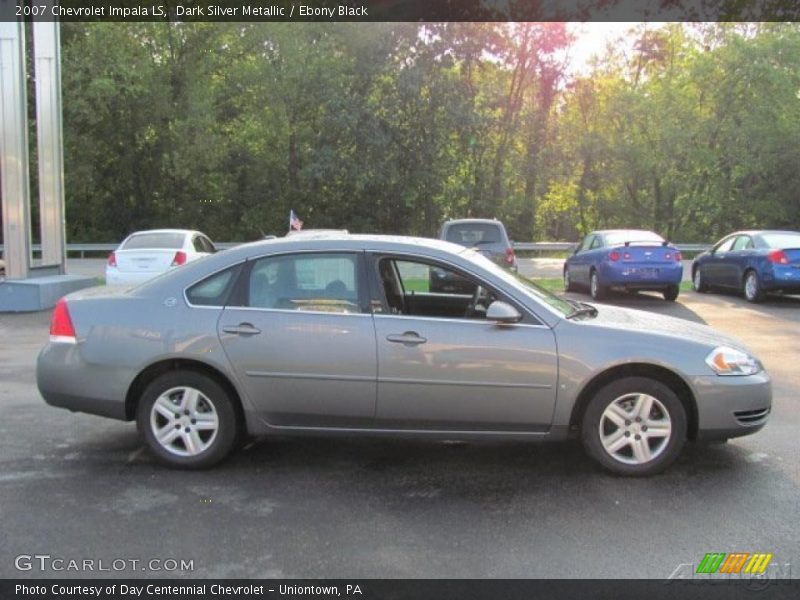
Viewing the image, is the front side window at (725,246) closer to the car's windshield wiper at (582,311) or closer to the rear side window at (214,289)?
the car's windshield wiper at (582,311)

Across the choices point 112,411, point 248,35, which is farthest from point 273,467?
point 248,35

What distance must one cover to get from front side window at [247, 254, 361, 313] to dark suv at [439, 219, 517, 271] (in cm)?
899

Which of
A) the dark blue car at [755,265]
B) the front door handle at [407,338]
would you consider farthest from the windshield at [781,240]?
the front door handle at [407,338]

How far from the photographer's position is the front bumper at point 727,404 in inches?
179

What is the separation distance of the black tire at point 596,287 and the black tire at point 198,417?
10.7 meters

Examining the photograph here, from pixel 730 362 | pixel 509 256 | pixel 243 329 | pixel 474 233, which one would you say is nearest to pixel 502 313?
pixel 730 362

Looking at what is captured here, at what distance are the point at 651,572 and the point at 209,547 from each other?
2174mm

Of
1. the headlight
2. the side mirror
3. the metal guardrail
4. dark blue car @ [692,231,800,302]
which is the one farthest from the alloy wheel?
the metal guardrail

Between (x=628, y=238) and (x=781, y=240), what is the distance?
285 cm

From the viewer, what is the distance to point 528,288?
16.3ft

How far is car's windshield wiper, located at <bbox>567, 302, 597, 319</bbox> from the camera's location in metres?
4.89

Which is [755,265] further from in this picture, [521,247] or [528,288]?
[521,247]

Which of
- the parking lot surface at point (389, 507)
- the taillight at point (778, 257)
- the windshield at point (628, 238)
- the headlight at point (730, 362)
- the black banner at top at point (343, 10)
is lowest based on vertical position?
the parking lot surface at point (389, 507)

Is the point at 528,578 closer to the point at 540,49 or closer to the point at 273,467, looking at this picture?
the point at 273,467
